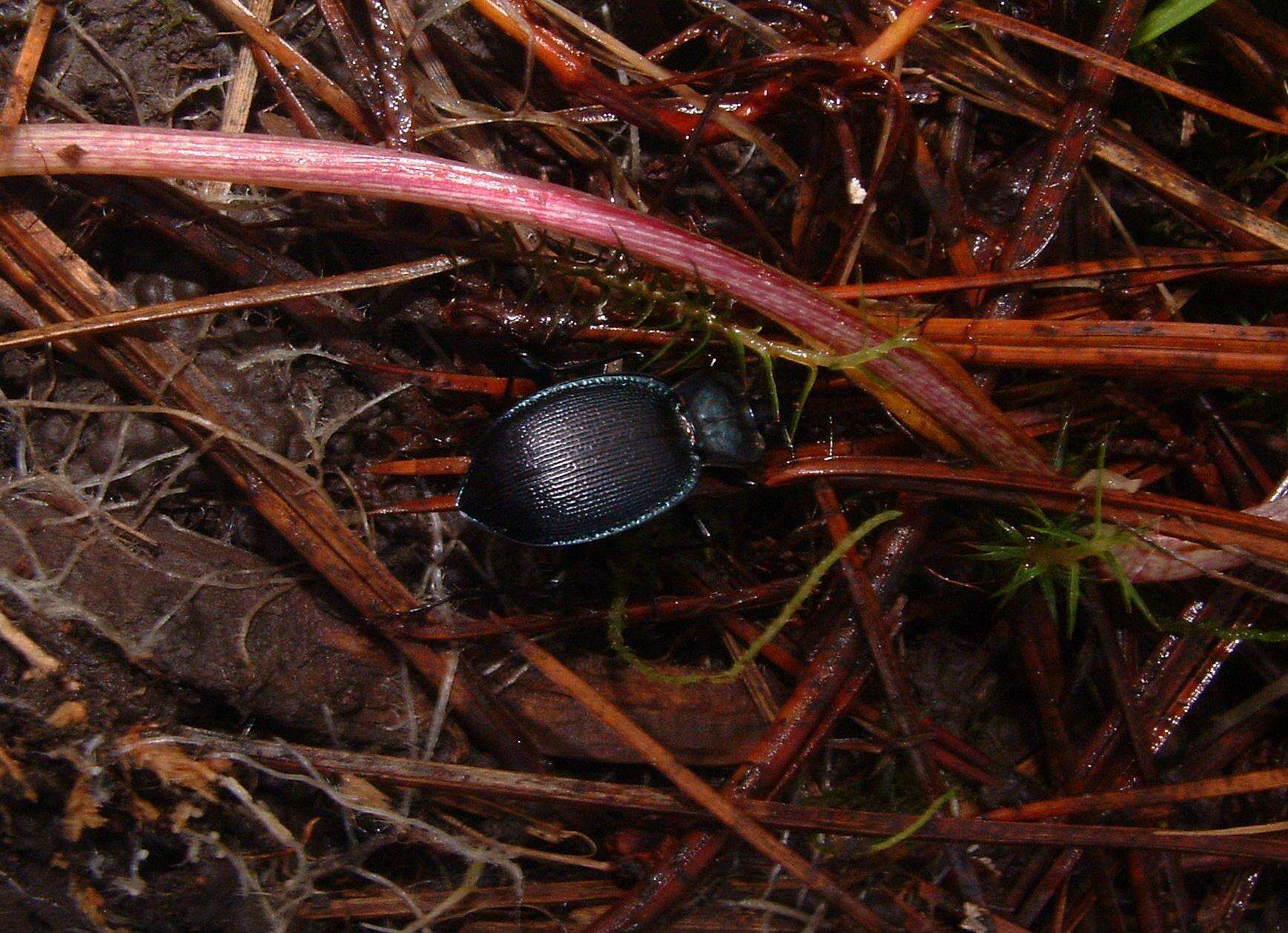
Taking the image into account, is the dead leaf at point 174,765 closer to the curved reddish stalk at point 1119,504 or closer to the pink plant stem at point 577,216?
the pink plant stem at point 577,216

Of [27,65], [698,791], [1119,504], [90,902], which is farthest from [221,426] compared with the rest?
[1119,504]

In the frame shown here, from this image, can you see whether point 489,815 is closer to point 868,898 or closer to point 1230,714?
point 868,898

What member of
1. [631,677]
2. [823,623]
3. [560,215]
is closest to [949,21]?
[560,215]

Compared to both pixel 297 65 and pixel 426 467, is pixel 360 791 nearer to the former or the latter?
pixel 426 467

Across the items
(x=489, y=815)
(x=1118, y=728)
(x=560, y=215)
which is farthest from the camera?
(x=1118, y=728)

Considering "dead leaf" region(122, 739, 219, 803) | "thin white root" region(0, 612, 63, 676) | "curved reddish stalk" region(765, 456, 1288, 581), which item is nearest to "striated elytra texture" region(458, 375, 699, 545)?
"curved reddish stalk" region(765, 456, 1288, 581)

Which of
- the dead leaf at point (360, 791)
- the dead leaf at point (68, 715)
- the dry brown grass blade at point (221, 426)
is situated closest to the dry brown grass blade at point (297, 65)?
the dry brown grass blade at point (221, 426)
